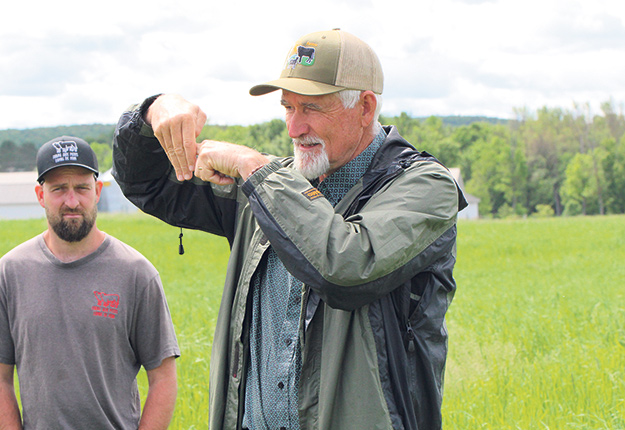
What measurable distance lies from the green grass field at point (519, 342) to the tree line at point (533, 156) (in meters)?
53.1

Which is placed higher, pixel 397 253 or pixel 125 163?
pixel 125 163

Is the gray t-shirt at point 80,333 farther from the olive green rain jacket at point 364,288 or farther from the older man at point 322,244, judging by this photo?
the olive green rain jacket at point 364,288

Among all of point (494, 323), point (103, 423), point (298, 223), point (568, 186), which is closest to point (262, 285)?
point (298, 223)

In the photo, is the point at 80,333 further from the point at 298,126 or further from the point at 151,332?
the point at 298,126

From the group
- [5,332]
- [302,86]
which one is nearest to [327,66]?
[302,86]

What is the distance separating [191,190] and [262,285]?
54 centimetres

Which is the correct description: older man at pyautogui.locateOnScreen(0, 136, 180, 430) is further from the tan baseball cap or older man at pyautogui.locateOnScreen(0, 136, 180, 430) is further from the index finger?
the tan baseball cap

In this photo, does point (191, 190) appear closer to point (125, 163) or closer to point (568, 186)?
point (125, 163)

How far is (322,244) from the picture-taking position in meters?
2.17

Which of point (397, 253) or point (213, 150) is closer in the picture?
point (397, 253)

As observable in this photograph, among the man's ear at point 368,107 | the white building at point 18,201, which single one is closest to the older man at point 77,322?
the man's ear at point 368,107

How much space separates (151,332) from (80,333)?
0.31m

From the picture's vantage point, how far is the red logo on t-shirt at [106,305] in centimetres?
315

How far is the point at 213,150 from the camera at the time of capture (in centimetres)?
246
